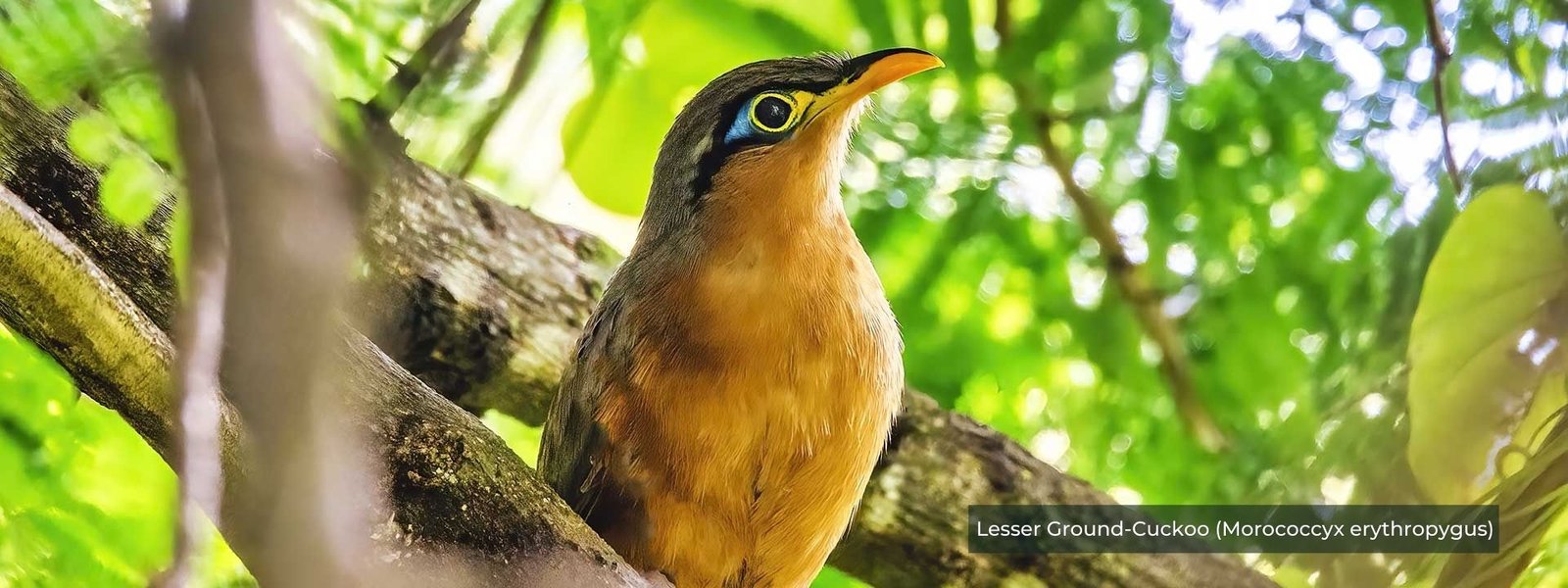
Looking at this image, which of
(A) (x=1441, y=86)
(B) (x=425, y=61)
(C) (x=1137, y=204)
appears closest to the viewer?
(B) (x=425, y=61)

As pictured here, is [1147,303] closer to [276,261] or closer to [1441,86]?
[1441,86]

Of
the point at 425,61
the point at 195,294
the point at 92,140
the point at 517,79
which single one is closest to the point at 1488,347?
the point at 517,79

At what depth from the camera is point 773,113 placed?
2.01 meters

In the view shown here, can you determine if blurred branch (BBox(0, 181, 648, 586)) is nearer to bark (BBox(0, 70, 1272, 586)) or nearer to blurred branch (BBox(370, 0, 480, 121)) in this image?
bark (BBox(0, 70, 1272, 586))

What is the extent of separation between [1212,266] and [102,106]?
2587 millimetres

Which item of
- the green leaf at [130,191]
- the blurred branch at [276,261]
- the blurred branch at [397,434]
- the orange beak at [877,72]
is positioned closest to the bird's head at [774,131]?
the orange beak at [877,72]

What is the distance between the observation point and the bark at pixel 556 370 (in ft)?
7.43

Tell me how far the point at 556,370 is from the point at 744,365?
0.76 metres

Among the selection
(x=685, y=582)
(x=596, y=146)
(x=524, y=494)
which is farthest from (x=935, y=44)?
(x=524, y=494)

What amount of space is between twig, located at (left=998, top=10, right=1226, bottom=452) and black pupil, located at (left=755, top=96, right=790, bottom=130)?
45.8 inches

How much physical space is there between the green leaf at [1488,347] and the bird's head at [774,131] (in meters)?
1.33

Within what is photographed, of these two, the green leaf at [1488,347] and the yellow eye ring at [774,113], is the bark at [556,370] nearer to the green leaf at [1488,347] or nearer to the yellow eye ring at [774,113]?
the green leaf at [1488,347]

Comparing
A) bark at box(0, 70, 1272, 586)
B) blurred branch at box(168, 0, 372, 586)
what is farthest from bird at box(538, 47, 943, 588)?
blurred branch at box(168, 0, 372, 586)

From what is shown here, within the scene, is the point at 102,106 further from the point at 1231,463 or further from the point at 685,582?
the point at 1231,463
